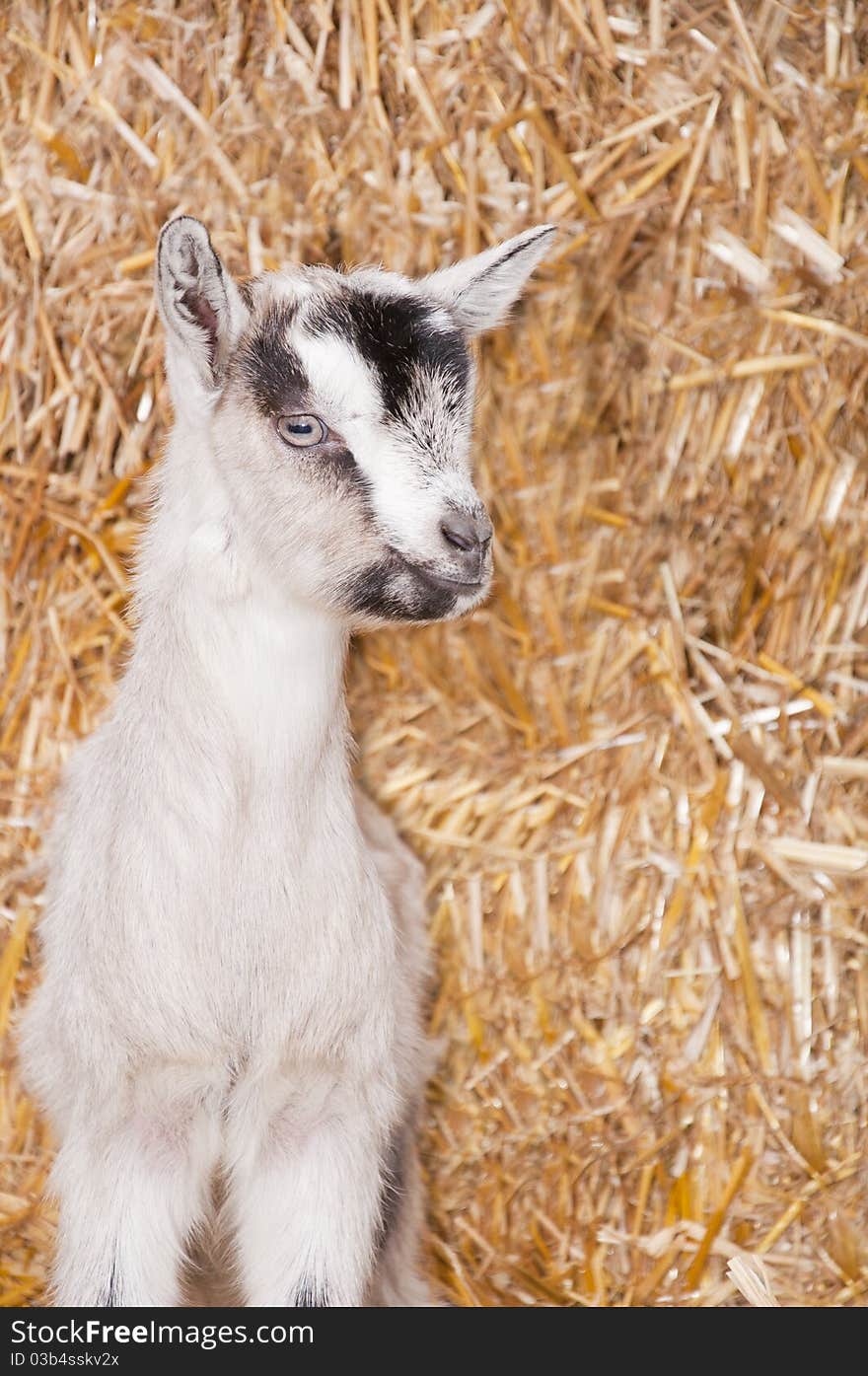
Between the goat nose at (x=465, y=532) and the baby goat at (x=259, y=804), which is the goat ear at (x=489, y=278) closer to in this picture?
the baby goat at (x=259, y=804)

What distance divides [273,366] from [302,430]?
0.11 metres

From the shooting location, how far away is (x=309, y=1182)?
2281 mm

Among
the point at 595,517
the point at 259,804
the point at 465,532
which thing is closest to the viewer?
the point at 465,532

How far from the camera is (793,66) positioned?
2506 millimetres

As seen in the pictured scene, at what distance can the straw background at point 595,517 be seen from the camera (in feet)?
8.28

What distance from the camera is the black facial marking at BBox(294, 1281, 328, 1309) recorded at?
2277 millimetres

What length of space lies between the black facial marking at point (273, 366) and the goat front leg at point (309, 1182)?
107cm

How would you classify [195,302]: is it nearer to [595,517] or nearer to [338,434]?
[338,434]

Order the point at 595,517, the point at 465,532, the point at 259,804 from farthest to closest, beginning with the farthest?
1. the point at 595,517
2. the point at 259,804
3. the point at 465,532

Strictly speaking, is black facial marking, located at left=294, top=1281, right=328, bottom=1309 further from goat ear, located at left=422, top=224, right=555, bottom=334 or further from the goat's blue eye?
goat ear, located at left=422, top=224, right=555, bottom=334

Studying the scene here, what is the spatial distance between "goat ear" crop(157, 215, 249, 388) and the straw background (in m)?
0.53

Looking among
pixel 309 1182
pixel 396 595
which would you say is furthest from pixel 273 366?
pixel 309 1182

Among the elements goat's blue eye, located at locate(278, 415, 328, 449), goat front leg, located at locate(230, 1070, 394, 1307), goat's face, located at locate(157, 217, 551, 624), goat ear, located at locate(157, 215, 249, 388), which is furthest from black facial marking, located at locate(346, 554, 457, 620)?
goat front leg, located at locate(230, 1070, 394, 1307)

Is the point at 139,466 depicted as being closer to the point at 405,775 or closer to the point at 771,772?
the point at 405,775
